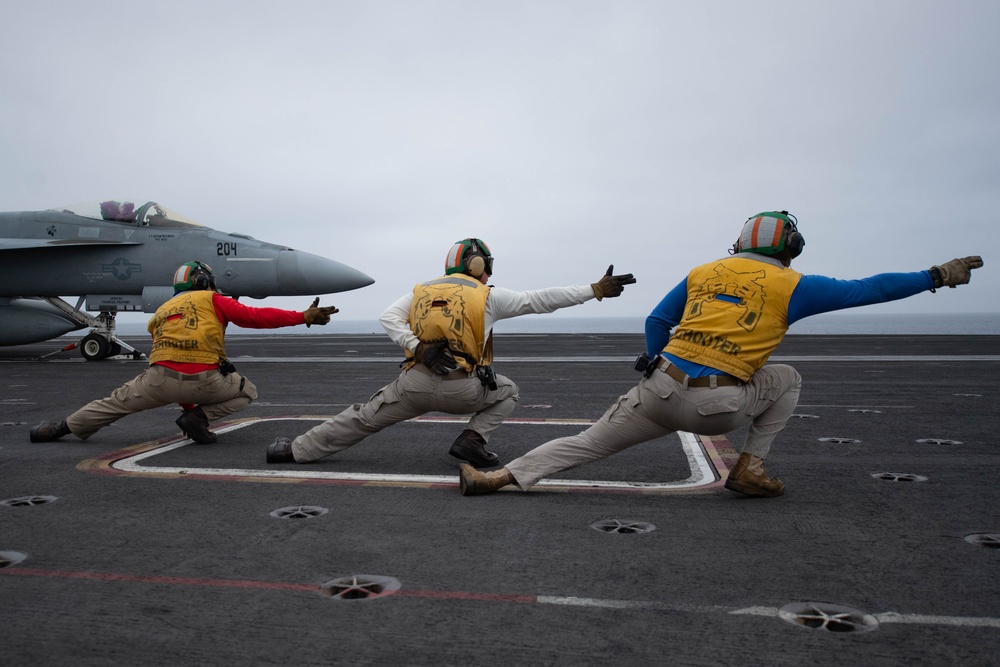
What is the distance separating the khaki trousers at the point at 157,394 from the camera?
675cm

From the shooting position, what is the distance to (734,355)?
4328mm

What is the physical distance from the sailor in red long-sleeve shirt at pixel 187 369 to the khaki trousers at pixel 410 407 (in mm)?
1357

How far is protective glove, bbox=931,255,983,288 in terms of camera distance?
4.14 metres

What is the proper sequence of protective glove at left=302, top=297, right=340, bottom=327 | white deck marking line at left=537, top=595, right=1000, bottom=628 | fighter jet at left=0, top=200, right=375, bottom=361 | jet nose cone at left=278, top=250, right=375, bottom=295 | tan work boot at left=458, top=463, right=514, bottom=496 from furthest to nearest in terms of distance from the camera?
fighter jet at left=0, top=200, right=375, bottom=361 → jet nose cone at left=278, top=250, right=375, bottom=295 → protective glove at left=302, top=297, right=340, bottom=327 → tan work boot at left=458, top=463, right=514, bottom=496 → white deck marking line at left=537, top=595, right=1000, bottom=628

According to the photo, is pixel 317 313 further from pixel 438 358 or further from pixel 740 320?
pixel 740 320

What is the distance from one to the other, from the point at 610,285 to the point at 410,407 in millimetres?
1700

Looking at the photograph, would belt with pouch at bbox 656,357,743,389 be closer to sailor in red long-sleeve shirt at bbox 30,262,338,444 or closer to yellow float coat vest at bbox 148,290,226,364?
sailor in red long-sleeve shirt at bbox 30,262,338,444

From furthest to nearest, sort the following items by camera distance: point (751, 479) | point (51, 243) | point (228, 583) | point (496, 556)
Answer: point (51, 243), point (751, 479), point (496, 556), point (228, 583)

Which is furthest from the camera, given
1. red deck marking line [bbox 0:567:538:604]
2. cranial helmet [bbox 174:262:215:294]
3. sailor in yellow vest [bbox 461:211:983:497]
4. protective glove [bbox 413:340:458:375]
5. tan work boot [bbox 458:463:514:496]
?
cranial helmet [bbox 174:262:215:294]

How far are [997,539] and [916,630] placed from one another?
148 cm

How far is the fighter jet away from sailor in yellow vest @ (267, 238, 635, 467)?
38.0ft

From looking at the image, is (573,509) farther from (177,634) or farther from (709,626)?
(177,634)

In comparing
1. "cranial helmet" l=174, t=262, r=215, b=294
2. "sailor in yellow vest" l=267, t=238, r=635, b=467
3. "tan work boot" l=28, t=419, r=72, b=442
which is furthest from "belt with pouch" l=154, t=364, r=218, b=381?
"sailor in yellow vest" l=267, t=238, r=635, b=467

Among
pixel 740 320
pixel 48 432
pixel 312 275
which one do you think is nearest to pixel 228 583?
pixel 740 320
